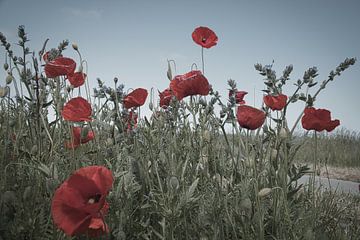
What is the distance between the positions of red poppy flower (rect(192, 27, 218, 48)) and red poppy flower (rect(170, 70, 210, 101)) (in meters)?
0.57

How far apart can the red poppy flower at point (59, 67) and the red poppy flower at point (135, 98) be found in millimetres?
400

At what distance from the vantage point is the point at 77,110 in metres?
1.69

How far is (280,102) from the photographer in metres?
1.80

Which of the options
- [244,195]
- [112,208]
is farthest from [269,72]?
[112,208]

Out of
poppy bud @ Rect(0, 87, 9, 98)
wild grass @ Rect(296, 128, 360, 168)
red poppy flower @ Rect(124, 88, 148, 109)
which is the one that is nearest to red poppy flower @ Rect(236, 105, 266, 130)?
red poppy flower @ Rect(124, 88, 148, 109)

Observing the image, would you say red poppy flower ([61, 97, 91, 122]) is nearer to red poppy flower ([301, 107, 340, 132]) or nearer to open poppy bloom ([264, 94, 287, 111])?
open poppy bloom ([264, 94, 287, 111])

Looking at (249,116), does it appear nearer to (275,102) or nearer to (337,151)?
(275,102)

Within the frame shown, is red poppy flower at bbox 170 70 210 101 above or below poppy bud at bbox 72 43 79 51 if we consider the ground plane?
below

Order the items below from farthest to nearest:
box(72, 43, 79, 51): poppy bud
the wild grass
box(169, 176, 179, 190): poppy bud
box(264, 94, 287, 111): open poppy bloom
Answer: the wild grass, box(72, 43, 79, 51): poppy bud, box(264, 94, 287, 111): open poppy bloom, box(169, 176, 179, 190): poppy bud

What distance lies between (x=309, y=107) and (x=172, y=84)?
2.80ft

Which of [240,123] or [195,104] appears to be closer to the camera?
A: [240,123]

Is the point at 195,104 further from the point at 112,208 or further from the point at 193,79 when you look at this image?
the point at 112,208

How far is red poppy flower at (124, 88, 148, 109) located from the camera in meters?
2.02

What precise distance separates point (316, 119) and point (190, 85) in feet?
2.62
